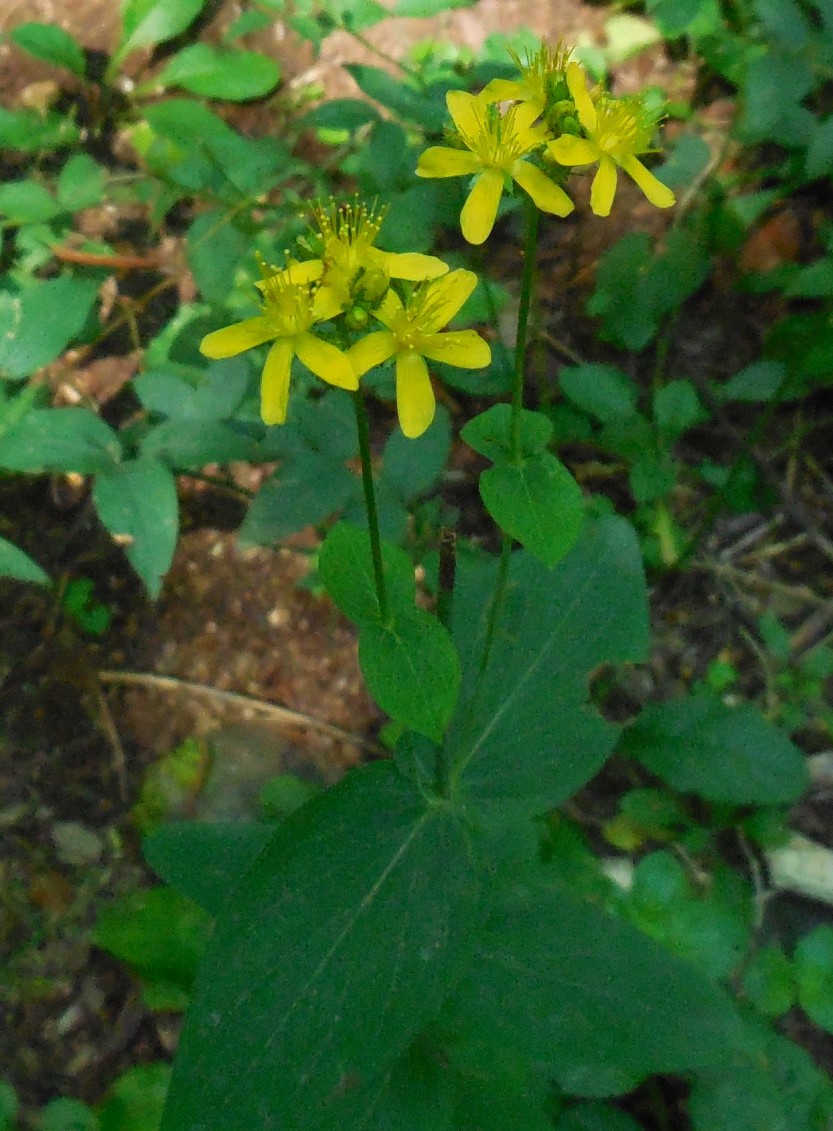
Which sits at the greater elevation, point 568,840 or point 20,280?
point 20,280

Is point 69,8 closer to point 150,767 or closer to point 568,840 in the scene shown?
point 150,767

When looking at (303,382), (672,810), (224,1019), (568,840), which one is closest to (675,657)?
(672,810)

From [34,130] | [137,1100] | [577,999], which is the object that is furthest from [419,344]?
[34,130]

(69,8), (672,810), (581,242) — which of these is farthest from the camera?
(69,8)

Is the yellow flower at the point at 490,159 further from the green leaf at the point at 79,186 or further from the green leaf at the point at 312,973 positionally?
the green leaf at the point at 79,186

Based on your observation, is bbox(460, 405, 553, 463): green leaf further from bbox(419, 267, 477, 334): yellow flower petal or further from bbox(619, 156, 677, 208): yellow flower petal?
bbox(619, 156, 677, 208): yellow flower petal

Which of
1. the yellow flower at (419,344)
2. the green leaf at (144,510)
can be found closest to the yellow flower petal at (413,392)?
the yellow flower at (419,344)
